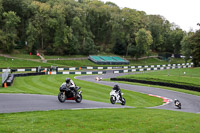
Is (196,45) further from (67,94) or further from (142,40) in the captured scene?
(67,94)

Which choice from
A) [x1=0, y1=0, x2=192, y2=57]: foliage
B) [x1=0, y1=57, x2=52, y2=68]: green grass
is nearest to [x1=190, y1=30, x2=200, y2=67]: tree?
[x1=0, y1=0, x2=192, y2=57]: foliage

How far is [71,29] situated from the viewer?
3374 inches

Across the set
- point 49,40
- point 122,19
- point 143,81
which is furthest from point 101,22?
point 143,81

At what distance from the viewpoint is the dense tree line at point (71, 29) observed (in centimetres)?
7681

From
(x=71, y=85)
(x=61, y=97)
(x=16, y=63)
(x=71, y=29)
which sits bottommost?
(x=61, y=97)

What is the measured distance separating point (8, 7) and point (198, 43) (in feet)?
210

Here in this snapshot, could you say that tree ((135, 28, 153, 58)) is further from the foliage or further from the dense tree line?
the foliage

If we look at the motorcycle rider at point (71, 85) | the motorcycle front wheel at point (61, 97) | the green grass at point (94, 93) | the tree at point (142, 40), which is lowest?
the green grass at point (94, 93)

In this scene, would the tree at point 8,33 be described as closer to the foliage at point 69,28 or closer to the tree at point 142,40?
the foliage at point 69,28

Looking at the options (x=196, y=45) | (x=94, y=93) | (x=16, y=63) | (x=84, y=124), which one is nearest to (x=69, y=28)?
(x=16, y=63)

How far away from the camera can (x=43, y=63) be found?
69188mm

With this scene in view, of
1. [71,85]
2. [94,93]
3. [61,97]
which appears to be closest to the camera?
[61,97]

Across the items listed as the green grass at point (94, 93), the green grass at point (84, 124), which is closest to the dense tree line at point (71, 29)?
the green grass at point (94, 93)

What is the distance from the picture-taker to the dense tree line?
76.8 meters
